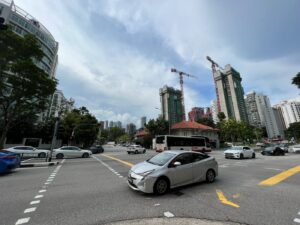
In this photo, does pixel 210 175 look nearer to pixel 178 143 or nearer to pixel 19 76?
pixel 178 143

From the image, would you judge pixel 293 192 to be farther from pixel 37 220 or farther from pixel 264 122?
pixel 264 122

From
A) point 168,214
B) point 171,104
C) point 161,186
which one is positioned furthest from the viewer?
point 171,104

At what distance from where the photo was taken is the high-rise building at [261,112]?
103738 mm

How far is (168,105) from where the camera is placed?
66.1m

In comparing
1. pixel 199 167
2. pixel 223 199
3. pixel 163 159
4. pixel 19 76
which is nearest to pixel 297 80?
pixel 199 167

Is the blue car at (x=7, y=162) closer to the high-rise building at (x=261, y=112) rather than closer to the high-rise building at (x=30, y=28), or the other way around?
the high-rise building at (x=30, y=28)

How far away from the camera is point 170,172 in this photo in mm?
5887

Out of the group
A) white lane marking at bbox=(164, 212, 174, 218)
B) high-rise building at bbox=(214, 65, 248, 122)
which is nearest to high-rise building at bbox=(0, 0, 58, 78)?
white lane marking at bbox=(164, 212, 174, 218)

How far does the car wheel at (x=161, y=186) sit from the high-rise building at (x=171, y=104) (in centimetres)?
5854

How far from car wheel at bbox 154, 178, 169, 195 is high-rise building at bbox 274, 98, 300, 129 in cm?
13586

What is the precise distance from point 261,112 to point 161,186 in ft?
400

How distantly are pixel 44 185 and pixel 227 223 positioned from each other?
272 inches

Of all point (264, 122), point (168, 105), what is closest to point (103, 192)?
point (168, 105)

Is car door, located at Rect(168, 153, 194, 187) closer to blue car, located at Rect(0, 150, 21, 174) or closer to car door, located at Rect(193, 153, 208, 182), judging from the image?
car door, located at Rect(193, 153, 208, 182)
